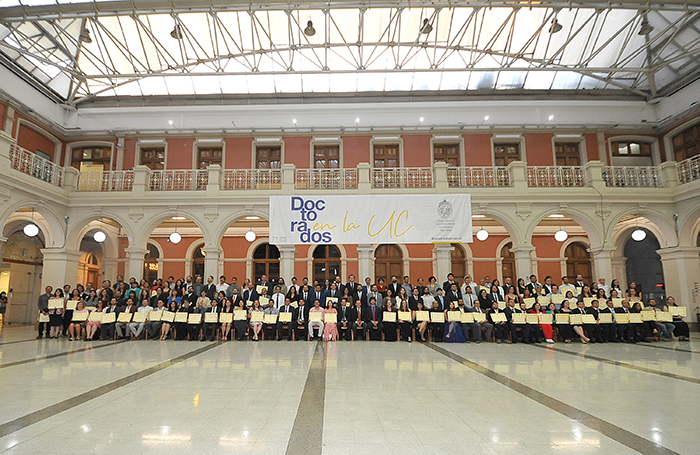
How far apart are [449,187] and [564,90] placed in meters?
8.22

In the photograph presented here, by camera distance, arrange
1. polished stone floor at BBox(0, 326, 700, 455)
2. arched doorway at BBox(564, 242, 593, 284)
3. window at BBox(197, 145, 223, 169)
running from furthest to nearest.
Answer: arched doorway at BBox(564, 242, 593, 284)
window at BBox(197, 145, 223, 169)
polished stone floor at BBox(0, 326, 700, 455)

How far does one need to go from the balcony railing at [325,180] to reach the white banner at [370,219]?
2.15 m

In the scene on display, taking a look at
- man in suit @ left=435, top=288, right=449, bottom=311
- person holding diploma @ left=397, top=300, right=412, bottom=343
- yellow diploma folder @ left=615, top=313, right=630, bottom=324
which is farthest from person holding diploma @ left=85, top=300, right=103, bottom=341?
yellow diploma folder @ left=615, top=313, right=630, bottom=324

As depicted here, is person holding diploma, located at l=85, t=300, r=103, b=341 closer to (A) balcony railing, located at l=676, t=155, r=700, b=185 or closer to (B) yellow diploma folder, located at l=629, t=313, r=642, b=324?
(B) yellow diploma folder, located at l=629, t=313, r=642, b=324

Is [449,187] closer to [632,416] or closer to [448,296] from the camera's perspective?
[448,296]

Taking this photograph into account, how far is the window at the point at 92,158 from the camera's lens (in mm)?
17047

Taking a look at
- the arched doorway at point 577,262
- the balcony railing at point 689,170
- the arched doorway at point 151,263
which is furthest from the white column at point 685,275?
the arched doorway at point 151,263

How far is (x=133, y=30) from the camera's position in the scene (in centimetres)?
1579

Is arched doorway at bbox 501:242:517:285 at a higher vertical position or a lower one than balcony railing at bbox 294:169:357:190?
lower

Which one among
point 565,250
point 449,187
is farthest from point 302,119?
point 565,250

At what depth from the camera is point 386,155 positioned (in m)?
17.2

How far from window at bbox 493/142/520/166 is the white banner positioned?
20.0 ft

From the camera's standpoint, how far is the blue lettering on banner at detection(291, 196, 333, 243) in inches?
467

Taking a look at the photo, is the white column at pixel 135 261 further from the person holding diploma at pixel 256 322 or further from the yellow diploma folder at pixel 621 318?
the yellow diploma folder at pixel 621 318
